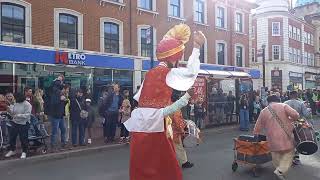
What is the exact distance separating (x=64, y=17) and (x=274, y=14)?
3167 centimetres

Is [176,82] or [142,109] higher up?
[176,82]

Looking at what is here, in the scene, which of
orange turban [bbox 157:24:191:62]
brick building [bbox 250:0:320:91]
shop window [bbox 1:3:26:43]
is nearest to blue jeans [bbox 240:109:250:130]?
shop window [bbox 1:3:26:43]

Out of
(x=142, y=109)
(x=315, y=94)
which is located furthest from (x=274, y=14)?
(x=142, y=109)

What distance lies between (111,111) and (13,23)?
24.6 ft

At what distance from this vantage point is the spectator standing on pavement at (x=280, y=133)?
7.56m

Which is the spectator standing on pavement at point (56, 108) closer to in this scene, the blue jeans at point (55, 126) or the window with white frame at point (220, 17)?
the blue jeans at point (55, 126)

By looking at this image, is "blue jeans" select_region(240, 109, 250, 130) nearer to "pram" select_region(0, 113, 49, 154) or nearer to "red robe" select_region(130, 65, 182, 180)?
"pram" select_region(0, 113, 49, 154)

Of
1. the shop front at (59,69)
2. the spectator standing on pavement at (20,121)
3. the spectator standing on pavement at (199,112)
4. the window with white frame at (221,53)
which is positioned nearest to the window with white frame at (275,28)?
the window with white frame at (221,53)

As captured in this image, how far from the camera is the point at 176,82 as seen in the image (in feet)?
13.4

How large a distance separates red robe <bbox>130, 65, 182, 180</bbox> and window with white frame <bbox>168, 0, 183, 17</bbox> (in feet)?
73.5

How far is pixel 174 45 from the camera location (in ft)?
14.7

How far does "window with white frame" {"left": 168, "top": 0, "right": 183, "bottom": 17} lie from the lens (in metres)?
26.4

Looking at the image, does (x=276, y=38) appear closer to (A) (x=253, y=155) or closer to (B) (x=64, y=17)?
(B) (x=64, y=17)

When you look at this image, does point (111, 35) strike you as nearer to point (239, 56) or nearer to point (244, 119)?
point (244, 119)
